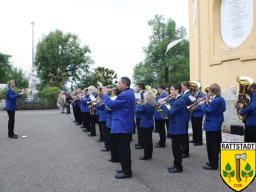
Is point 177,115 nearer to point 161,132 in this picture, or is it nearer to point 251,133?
point 251,133

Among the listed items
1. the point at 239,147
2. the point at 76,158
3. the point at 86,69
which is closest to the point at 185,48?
the point at 86,69

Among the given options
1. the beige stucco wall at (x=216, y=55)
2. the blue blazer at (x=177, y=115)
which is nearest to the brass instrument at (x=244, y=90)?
the blue blazer at (x=177, y=115)

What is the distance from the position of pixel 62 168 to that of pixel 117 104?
6.32ft

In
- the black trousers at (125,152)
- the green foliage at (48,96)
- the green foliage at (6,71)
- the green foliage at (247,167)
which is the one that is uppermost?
the green foliage at (6,71)

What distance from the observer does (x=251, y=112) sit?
24.9 feet

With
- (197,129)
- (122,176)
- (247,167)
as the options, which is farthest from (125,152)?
(197,129)

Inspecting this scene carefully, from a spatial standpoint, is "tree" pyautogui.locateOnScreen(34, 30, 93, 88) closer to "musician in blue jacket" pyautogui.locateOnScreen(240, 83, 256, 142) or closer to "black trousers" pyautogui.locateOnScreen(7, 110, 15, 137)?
"black trousers" pyautogui.locateOnScreen(7, 110, 15, 137)

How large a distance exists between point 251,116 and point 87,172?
12.1 ft

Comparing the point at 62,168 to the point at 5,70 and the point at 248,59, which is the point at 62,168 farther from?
the point at 5,70

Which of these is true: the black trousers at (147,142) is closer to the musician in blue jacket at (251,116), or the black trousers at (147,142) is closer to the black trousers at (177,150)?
the black trousers at (177,150)

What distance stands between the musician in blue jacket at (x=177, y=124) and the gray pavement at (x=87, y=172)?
24 centimetres

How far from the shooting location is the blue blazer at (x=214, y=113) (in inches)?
275

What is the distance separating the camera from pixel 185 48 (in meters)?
50.8

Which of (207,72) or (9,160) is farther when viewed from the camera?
(207,72)
